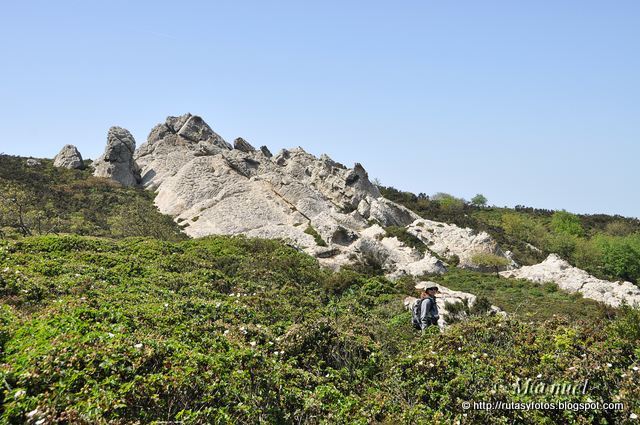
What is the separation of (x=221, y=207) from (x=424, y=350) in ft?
104

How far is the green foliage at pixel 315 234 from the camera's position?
101 ft

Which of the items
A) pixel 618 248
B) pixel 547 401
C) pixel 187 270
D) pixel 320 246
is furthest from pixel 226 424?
pixel 618 248

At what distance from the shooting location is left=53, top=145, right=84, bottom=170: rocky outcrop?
5494 centimetres

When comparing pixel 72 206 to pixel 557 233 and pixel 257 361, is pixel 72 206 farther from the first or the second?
pixel 557 233

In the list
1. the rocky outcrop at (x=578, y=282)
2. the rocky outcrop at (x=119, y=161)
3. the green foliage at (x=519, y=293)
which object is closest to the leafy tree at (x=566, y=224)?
the rocky outcrop at (x=578, y=282)

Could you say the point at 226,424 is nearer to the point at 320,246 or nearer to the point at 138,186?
the point at 320,246

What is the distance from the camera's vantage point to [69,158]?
5566 cm

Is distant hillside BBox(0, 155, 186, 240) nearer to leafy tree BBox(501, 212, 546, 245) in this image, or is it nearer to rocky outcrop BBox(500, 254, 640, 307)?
rocky outcrop BBox(500, 254, 640, 307)

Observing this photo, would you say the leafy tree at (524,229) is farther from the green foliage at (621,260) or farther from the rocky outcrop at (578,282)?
the rocky outcrop at (578,282)

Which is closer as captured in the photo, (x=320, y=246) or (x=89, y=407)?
(x=89, y=407)

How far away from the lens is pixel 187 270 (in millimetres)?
16922

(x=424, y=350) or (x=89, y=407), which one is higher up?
(x=424, y=350)

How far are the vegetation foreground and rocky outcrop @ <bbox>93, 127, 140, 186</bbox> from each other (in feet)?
125

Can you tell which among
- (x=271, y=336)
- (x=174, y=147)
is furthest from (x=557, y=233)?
(x=271, y=336)
